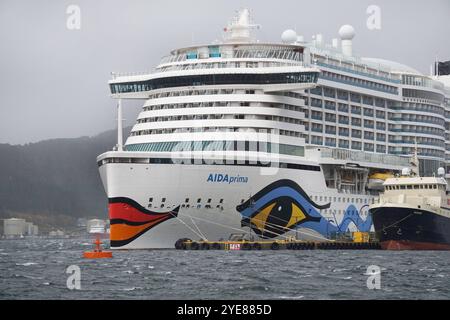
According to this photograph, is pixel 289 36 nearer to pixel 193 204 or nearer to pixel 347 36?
pixel 347 36

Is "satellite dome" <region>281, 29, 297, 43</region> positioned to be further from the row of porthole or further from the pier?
the row of porthole

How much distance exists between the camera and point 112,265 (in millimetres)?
59469

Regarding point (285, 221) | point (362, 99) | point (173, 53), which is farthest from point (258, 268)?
point (362, 99)

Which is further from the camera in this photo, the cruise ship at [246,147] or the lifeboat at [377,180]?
the lifeboat at [377,180]

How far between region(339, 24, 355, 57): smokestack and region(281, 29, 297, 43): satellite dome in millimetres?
8194

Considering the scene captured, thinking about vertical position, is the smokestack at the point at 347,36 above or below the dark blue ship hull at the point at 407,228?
above

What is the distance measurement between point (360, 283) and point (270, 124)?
97.0 feet

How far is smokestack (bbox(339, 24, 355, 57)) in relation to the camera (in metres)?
95.9

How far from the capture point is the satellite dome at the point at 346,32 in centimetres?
9650

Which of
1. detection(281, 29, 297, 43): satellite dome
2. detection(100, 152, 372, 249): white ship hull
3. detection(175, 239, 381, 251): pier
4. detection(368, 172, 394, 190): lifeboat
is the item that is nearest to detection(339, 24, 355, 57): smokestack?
detection(281, 29, 297, 43): satellite dome

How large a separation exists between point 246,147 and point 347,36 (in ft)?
81.8

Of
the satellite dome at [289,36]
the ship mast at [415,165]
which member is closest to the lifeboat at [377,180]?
the ship mast at [415,165]

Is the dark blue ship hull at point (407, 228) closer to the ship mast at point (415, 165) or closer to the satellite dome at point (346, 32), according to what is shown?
the ship mast at point (415, 165)

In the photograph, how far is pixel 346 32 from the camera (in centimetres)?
9656
